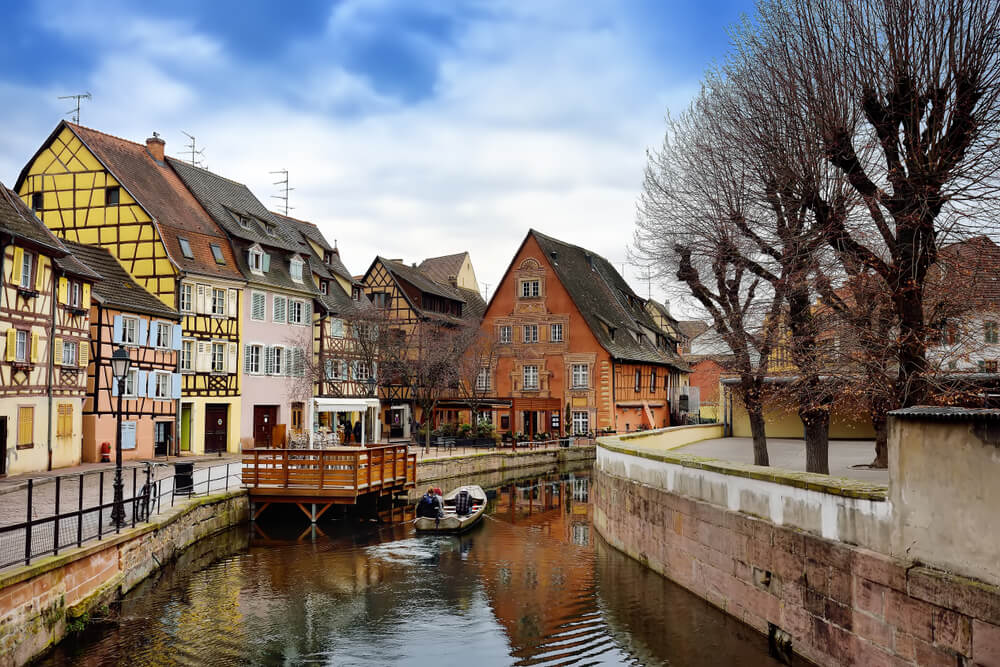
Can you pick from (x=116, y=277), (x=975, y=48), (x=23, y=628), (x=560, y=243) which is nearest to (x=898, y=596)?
(x=975, y=48)

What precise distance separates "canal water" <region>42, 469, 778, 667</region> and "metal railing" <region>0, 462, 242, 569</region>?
1.37m

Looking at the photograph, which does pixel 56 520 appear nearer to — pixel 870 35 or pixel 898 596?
pixel 898 596

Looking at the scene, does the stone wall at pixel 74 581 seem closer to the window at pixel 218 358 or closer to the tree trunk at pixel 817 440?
the tree trunk at pixel 817 440

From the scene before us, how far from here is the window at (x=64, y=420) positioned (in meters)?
29.5

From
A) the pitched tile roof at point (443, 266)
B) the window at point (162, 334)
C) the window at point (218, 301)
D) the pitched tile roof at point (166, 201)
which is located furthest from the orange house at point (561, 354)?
the window at point (162, 334)

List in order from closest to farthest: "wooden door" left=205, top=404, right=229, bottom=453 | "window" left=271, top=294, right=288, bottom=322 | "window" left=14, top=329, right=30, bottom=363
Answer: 1. "window" left=14, top=329, right=30, bottom=363
2. "wooden door" left=205, top=404, right=229, bottom=453
3. "window" left=271, top=294, right=288, bottom=322

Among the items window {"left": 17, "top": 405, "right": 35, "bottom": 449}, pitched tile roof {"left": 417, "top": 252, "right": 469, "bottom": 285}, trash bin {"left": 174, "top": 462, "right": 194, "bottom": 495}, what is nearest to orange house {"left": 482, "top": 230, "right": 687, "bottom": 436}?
pitched tile roof {"left": 417, "top": 252, "right": 469, "bottom": 285}

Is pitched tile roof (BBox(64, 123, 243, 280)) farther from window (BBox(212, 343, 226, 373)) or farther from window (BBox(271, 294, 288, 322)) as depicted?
window (BBox(212, 343, 226, 373))

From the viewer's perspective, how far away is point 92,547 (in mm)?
14086

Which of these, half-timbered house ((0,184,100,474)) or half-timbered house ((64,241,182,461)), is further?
half-timbered house ((64,241,182,461))

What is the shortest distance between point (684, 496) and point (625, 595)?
220 cm

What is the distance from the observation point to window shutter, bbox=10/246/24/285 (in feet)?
87.4

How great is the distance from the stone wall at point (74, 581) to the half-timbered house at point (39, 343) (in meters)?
9.89

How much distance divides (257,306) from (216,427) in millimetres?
6007
